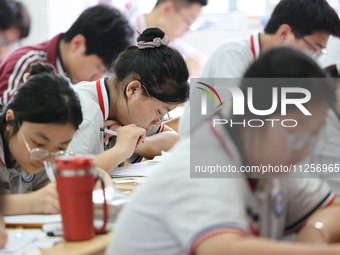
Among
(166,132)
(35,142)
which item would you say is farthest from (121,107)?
(35,142)

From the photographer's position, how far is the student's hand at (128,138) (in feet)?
6.42

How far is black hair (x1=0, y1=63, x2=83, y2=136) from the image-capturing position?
1.46 meters

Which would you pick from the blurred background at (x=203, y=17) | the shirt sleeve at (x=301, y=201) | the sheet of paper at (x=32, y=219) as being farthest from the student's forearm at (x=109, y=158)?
the blurred background at (x=203, y=17)

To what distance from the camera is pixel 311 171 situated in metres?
1.47

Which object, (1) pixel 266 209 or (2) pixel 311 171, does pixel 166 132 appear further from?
(1) pixel 266 209

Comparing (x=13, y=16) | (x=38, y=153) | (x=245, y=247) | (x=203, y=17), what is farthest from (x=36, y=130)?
(x=203, y=17)

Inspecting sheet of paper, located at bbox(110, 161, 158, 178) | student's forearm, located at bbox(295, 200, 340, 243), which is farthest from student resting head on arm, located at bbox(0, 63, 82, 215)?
student's forearm, located at bbox(295, 200, 340, 243)

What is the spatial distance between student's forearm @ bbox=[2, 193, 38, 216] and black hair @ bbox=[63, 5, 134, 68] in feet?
3.76

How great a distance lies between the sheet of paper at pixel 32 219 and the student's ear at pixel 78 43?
132 cm

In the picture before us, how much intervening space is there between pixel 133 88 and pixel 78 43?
738 mm

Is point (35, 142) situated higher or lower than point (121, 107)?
higher

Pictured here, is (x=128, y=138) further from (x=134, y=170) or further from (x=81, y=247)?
(x=81, y=247)

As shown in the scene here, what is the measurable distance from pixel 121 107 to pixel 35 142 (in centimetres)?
61

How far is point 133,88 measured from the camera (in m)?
1.98
